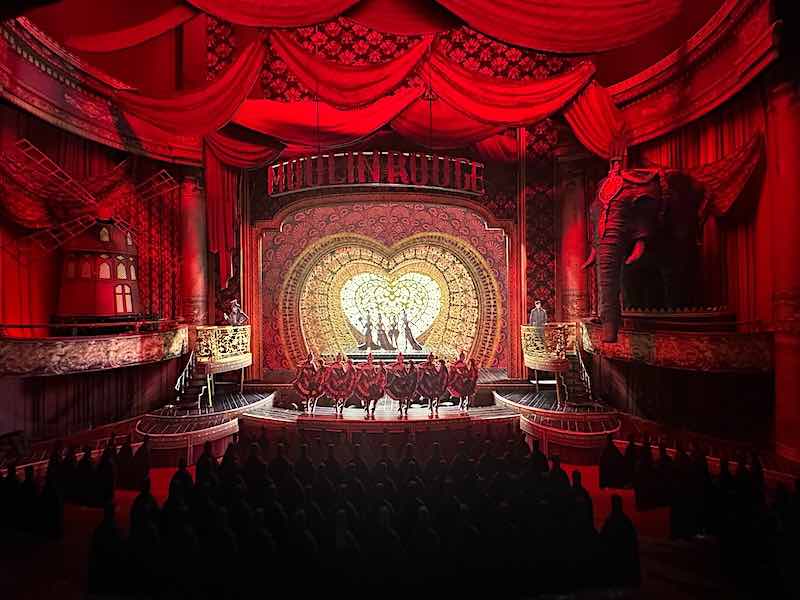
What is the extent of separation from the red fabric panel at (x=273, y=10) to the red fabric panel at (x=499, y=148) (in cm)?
515

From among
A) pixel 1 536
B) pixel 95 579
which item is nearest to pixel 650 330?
pixel 95 579

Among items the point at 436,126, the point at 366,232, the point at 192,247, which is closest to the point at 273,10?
the point at 436,126

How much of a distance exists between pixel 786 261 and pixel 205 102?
21.5 feet

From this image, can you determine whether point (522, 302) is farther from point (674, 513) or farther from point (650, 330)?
point (674, 513)

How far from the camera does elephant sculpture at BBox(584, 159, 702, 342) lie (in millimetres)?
6418

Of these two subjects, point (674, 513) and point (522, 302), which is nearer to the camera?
point (674, 513)

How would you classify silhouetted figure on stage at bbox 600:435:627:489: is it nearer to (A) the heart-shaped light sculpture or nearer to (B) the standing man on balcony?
(B) the standing man on balcony

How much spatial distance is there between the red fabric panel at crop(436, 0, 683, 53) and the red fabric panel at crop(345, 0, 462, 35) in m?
0.31

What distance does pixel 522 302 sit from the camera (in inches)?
400

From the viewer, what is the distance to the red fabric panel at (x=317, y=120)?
796 cm

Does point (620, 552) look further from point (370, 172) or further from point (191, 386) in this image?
point (370, 172)

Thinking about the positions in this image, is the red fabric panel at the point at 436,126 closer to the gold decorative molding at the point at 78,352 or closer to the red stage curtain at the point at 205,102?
the red stage curtain at the point at 205,102

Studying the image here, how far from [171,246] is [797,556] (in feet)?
30.6

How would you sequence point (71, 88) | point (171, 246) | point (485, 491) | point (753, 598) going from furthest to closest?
1. point (171, 246)
2. point (71, 88)
3. point (485, 491)
4. point (753, 598)
